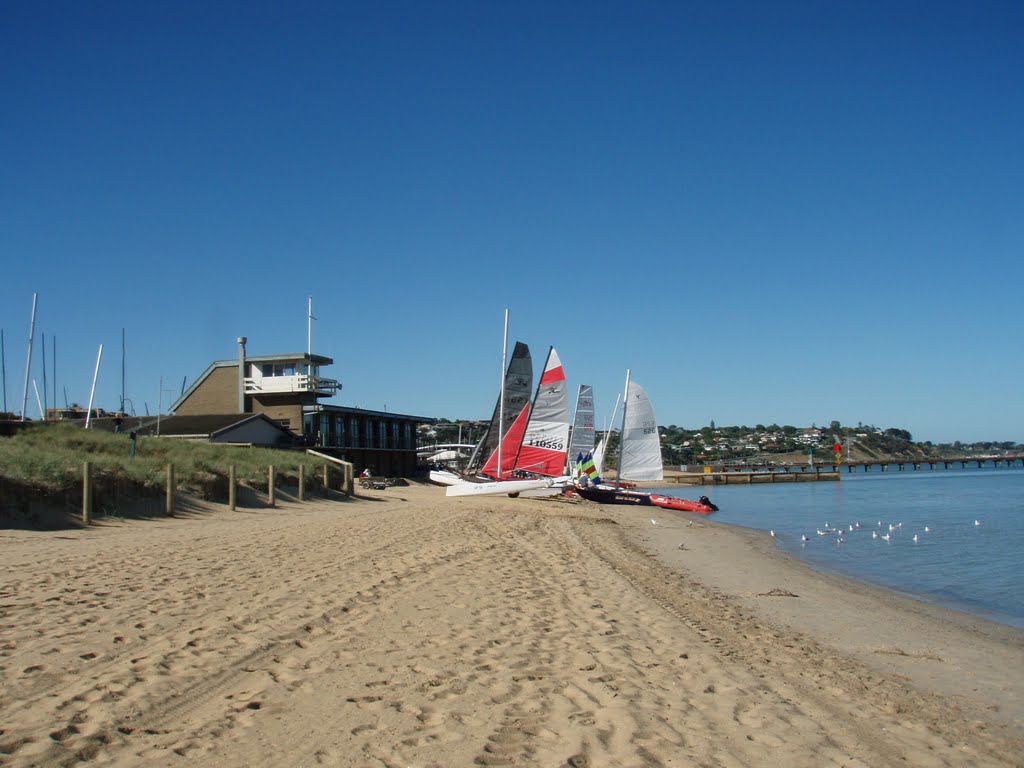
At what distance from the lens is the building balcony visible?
52.8 meters

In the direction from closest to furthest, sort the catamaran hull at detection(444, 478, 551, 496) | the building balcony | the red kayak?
1. the catamaran hull at detection(444, 478, 551, 496)
2. the red kayak
3. the building balcony

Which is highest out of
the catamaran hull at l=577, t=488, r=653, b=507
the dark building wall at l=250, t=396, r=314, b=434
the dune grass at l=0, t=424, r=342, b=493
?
the dark building wall at l=250, t=396, r=314, b=434

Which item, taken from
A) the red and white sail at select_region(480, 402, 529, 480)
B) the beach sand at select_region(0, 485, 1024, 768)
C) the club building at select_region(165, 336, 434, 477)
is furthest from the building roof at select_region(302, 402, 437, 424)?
the beach sand at select_region(0, 485, 1024, 768)

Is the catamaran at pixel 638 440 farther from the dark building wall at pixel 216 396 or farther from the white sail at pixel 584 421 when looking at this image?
the dark building wall at pixel 216 396

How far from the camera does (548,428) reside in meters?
38.2

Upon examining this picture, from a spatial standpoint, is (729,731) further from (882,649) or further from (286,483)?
(286,483)

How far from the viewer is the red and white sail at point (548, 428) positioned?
37844mm

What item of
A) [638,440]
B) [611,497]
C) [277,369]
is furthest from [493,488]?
[277,369]

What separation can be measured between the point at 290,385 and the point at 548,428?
885 inches

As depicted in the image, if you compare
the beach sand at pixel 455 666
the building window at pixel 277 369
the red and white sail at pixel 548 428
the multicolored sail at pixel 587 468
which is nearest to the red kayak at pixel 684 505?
the multicolored sail at pixel 587 468

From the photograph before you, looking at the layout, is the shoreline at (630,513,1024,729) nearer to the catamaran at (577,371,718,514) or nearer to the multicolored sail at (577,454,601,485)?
the multicolored sail at (577,454,601,485)

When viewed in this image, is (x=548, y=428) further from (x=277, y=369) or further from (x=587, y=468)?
(x=277, y=369)

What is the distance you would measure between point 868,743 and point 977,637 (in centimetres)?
683

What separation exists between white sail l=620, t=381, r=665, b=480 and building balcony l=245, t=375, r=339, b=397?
21082mm
